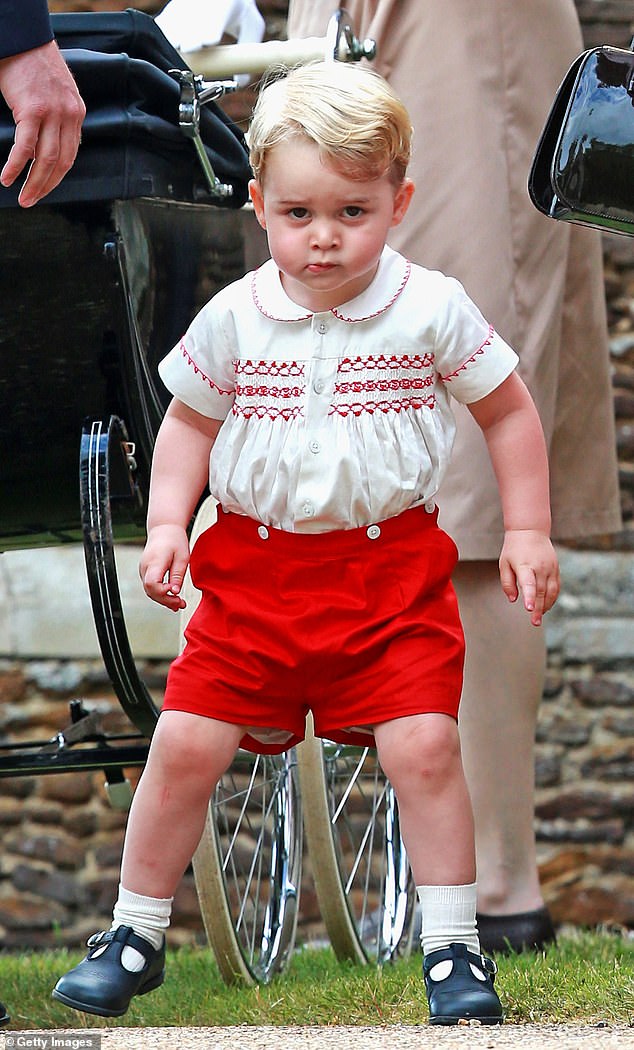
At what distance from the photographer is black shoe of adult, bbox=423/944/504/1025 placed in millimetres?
1626

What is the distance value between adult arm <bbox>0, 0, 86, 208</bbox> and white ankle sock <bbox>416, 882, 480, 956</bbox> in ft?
3.12

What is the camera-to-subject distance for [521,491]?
5.99 ft

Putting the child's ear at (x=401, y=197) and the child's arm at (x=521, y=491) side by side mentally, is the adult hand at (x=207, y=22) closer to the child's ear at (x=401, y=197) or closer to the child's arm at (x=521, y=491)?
the child's ear at (x=401, y=197)

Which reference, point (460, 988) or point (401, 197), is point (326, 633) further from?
point (401, 197)

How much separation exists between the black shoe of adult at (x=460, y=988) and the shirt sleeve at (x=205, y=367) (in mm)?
682

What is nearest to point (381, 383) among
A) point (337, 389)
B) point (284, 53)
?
point (337, 389)

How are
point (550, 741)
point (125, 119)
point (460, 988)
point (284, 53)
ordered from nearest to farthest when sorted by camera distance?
point (460, 988) < point (125, 119) < point (284, 53) < point (550, 741)

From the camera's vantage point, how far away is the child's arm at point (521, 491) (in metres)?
1.79

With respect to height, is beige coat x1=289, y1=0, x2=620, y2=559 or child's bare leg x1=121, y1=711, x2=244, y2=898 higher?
beige coat x1=289, y1=0, x2=620, y2=559

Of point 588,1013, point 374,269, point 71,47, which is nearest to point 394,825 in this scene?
point 588,1013

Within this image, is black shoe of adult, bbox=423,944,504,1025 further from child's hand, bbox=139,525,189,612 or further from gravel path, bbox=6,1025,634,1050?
child's hand, bbox=139,525,189,612

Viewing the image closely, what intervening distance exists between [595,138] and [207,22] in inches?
43.3

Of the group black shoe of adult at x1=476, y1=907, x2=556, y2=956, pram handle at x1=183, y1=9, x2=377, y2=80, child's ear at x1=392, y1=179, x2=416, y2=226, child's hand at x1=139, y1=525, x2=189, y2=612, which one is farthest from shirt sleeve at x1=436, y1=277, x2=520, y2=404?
black shoe of adult at x1=476, y1=907, x2=556, y2=956

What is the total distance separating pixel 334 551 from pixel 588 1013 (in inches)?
23.1
